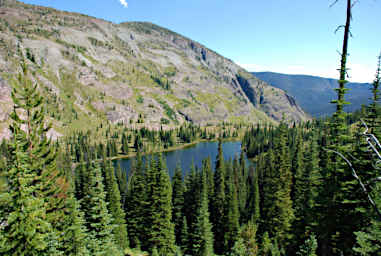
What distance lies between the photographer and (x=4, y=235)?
60.6ft

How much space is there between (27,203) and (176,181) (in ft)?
174

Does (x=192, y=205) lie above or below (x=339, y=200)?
below

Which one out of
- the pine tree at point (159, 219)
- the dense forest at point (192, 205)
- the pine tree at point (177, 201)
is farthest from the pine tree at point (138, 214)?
the pine tree at point (177, 201)

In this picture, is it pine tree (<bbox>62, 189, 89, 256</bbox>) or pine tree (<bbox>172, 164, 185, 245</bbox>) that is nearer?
pine tree (<bbox>62, 189, 89, 256</bbox>)

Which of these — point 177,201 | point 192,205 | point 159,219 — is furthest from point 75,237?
point 177,201

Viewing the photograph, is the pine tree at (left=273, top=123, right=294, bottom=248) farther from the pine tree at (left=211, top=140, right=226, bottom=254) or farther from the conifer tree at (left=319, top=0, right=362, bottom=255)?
the conifer tree at (left=319, top=0, right=362, bottom=255)

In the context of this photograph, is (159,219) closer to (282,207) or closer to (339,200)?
(282,207)

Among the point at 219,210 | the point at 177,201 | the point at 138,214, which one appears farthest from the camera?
the point at 177,201

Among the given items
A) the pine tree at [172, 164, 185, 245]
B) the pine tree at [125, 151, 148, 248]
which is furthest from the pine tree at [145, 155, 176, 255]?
the pine tree at [172, 164, 185, 245]

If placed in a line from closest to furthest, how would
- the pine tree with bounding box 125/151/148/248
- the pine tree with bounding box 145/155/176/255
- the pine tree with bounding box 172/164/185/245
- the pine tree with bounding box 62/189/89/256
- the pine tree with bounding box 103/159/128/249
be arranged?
1. the pine tree with bounding box 62/189/89/256
2. the pine tree with bounding box 145/155/176/255
3. the pine tree with bounding box 103/159/128/249
4. the pine tree with bounding box 125/151/148/248
5. the pine tree with bounding box 172/164/185/245

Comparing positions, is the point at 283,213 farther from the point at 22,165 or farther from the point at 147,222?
the point at 22,165

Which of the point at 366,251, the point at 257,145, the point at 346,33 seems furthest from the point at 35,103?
the point at 257,145

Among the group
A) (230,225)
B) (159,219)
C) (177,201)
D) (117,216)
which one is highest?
(159,219)

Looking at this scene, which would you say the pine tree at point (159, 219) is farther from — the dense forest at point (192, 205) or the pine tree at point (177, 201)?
the pine tree at point (177, 201)
